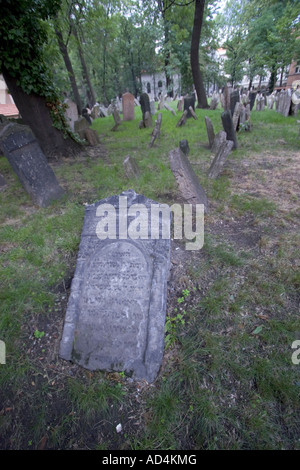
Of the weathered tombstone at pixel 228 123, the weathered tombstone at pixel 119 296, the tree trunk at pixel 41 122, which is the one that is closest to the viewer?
the weathered tombstone at pixel 119 296

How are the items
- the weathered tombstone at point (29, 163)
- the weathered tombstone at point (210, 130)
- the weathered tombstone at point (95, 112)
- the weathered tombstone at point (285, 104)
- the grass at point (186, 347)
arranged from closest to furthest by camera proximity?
the grass at point (186, 347), the weathered tombstone at point (29, 163), the weathered tombstone at point (210, 130), the weathered tombstone at point (285, 104), the weathered tombstone at point (95, 112)

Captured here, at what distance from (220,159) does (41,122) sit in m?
4.76

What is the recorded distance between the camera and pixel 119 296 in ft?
7.34

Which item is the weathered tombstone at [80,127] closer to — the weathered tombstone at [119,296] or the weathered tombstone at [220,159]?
the weathered tombstone at [220,159]

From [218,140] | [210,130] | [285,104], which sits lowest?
[218,140]

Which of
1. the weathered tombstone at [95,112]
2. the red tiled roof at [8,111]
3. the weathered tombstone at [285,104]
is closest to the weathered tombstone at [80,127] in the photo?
the weathered tombstone at [285,104]

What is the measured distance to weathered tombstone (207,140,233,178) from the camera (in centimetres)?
466

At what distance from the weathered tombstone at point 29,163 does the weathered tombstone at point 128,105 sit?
917 cm

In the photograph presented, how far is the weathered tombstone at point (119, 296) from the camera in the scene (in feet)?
6.64

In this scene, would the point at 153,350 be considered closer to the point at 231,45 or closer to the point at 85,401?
the point at 85,401

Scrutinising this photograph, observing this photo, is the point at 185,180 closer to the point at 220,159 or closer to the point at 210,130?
the point at 220,159

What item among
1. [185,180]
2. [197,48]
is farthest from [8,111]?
[185,180]
